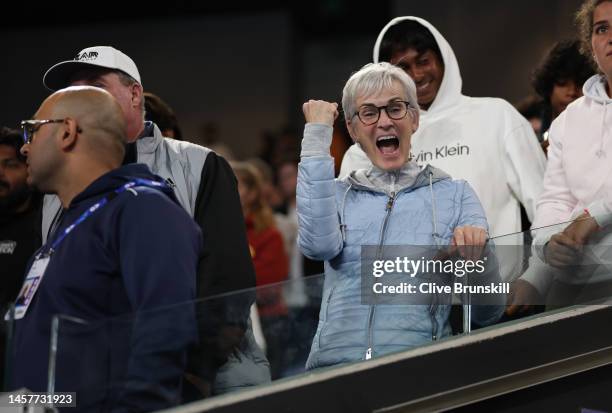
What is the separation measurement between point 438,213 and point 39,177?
45.1 inches

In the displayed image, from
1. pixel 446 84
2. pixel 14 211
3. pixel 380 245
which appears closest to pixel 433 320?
pixel 380 245

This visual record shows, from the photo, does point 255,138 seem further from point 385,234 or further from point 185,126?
point 385,234

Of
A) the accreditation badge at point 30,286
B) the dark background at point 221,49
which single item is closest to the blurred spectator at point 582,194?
the accreditation badge at point 30,286

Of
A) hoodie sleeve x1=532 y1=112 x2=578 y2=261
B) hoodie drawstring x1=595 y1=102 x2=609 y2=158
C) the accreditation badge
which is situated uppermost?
hoodie drawstring x1=595 y1=102 x2=609 y2=158

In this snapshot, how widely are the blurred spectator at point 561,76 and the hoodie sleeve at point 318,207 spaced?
1.37 metres

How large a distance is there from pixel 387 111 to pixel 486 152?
2.39 ft

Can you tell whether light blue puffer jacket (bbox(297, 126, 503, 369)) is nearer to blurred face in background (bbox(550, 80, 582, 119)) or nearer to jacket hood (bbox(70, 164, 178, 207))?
jacket hood (bbox(70, 164, 178, 207))

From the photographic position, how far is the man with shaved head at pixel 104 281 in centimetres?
294

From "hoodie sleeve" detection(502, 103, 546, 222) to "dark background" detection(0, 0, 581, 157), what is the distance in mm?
6742

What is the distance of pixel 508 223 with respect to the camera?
4352mm

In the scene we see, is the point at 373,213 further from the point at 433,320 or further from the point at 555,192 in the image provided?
the point at 555,192

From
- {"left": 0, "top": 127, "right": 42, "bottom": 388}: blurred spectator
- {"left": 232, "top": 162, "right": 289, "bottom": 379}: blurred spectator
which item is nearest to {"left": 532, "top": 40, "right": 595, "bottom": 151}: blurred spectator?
{"left": 232, "top": 162, "right": 289, "bottom": 379}: blurred spectator

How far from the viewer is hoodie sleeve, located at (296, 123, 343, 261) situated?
3539 mm

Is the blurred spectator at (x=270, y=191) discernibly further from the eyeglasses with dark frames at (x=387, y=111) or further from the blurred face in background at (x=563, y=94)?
the eyeglasses with dark frames at (x=387, y=111)
